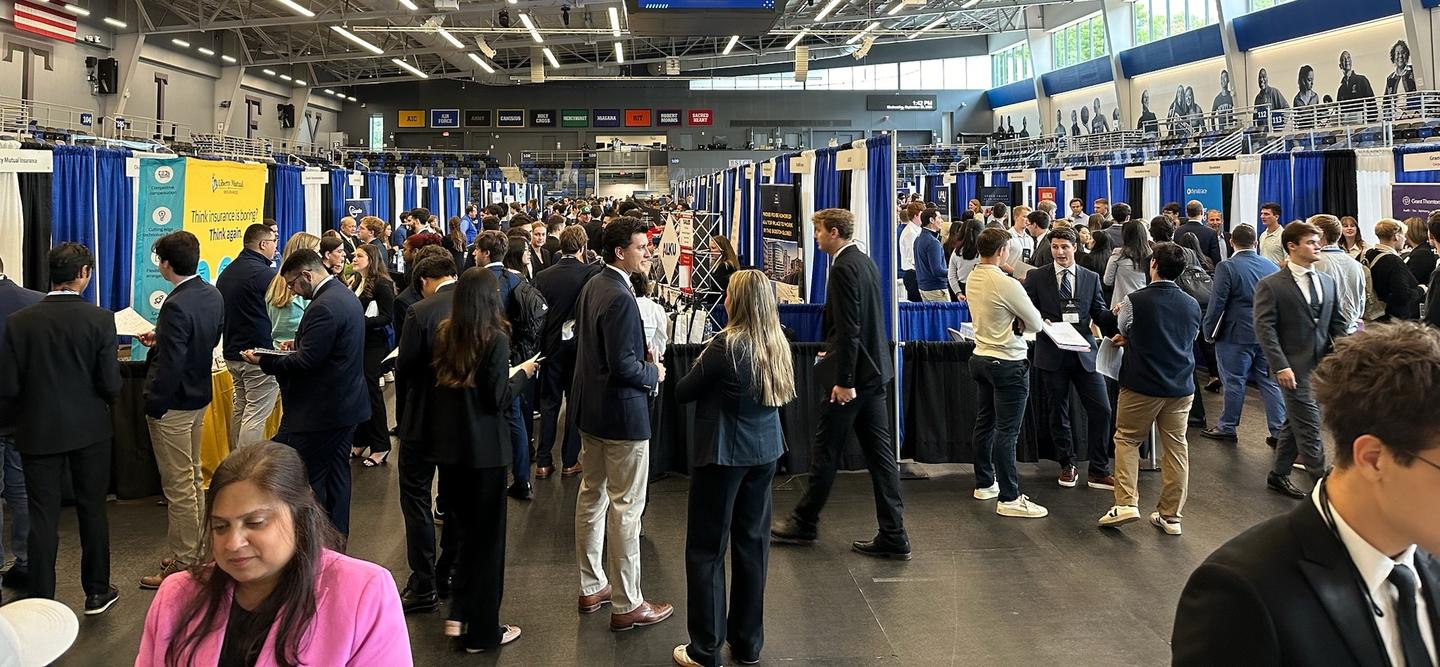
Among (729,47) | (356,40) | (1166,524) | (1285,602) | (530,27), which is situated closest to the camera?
(1285,602)

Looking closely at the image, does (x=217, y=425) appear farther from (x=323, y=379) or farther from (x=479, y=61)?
(x=479, y=61)

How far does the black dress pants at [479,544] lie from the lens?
3.19 metres

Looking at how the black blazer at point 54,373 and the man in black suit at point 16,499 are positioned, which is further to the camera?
the man in black suit at point 16,499

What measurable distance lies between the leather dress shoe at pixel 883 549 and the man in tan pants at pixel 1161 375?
114cm

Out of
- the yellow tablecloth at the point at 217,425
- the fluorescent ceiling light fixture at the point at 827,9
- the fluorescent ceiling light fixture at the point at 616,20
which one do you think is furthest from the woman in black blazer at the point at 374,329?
the fluorescent ceiling light fixture at the point at 827,9

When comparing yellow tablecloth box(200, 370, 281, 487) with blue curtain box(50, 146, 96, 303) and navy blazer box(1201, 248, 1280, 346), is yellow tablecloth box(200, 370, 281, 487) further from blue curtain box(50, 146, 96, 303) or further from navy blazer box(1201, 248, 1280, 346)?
navy blazer box(1201, 248, 1280, 346)

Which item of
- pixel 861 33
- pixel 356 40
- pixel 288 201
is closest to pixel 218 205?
pixel 288 201

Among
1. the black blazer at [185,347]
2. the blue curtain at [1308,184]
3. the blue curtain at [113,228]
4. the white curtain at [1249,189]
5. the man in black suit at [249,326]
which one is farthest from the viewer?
the white curtain at [1249,189]

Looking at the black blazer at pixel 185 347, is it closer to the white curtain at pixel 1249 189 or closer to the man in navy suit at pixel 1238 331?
the man in navy suit at pixel 1238 331

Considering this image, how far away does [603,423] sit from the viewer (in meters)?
3.36

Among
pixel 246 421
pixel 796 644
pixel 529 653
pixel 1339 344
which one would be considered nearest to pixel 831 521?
pixel 796 644

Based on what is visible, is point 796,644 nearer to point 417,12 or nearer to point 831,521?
point 831,521

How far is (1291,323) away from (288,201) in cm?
765

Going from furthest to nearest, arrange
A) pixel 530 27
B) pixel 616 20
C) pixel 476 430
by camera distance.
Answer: pixel 616 20 < pixel 530 27 < pixel 476 430
